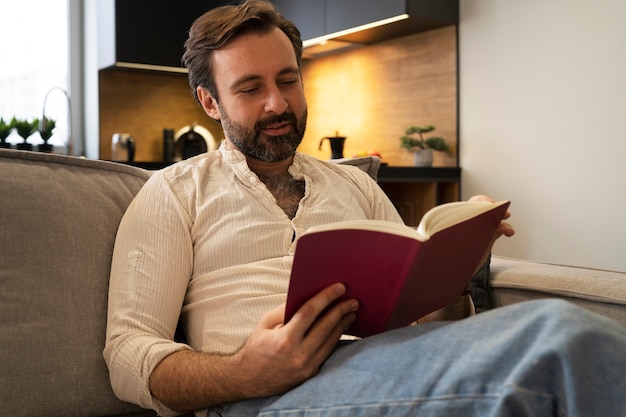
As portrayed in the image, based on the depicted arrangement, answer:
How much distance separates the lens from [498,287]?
1.71 m

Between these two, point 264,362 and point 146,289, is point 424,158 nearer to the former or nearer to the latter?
point 146,289

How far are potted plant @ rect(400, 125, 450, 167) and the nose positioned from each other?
6.56 ft

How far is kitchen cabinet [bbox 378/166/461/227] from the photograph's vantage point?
3.30 metres

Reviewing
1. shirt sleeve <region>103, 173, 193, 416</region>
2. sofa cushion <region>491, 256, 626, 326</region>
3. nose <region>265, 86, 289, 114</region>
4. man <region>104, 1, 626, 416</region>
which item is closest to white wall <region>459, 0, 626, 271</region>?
sofa cushion <region>491, 256, 626, 326</region>

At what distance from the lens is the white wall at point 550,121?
286 cm

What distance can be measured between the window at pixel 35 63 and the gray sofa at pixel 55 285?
3.05 m

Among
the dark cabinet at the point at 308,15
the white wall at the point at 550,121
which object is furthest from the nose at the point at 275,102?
the dark cabinet at the point at 308,15

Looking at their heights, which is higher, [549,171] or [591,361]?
[549,171]

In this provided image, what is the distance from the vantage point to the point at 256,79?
1.60 metres

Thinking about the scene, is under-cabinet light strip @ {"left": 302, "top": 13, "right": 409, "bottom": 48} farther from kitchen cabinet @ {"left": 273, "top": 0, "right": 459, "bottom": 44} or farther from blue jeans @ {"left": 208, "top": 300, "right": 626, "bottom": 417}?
blue jeans @ {"left": 208, "top": 300, "right": 626, "bottom": 417}

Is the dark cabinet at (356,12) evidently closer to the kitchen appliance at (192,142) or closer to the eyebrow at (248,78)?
the kitchen appliance at (192,142)

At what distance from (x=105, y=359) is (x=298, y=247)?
1.77 ft

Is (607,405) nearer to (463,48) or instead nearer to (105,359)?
(105,359)

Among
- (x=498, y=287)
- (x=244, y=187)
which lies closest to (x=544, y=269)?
(x=498, y=287)
